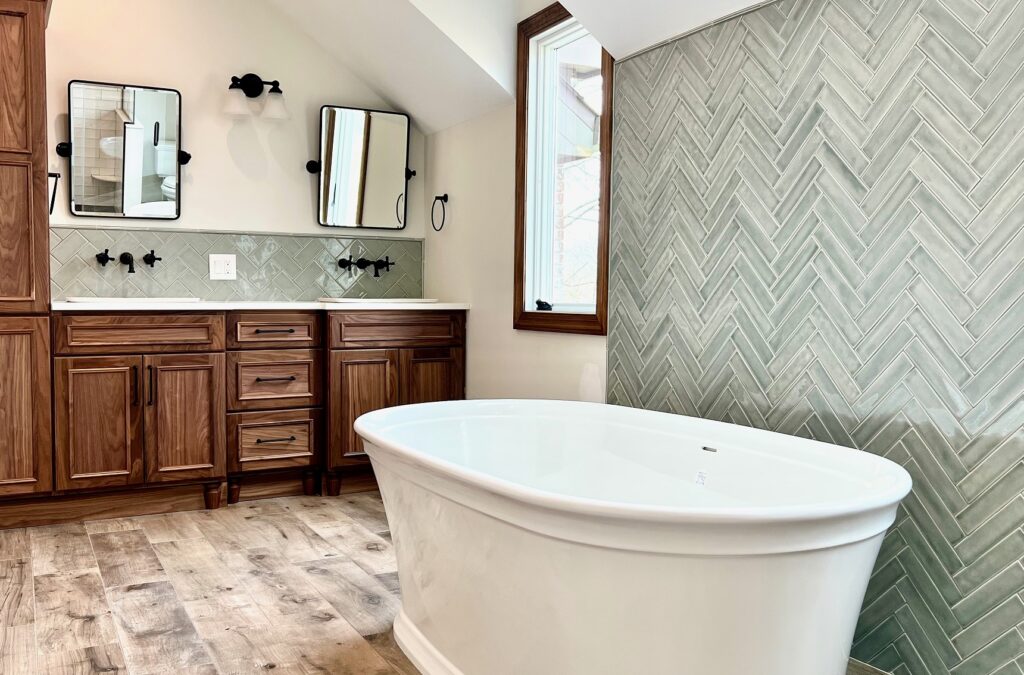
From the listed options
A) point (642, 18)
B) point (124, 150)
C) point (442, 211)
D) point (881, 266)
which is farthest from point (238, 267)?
point (881, 266)

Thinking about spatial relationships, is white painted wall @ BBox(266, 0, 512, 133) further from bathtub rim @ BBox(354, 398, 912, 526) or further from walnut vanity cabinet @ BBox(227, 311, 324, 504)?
bathtub rim @ BBox(354, 398, 912, 526)

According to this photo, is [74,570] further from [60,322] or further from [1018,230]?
[1018,230]

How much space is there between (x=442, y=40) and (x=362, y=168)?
0.95 metres

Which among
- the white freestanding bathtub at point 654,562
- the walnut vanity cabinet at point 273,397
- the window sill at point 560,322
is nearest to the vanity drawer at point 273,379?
the walnut vanity cabinet at point 273,397

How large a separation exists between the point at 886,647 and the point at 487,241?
8.36ft

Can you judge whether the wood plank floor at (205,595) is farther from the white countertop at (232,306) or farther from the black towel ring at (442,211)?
the black towel ring at (442,211)

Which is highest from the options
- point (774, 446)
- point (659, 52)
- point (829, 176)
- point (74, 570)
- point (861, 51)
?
point (659, 52)

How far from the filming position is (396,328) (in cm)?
405

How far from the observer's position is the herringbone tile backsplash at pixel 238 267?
12.8 ft

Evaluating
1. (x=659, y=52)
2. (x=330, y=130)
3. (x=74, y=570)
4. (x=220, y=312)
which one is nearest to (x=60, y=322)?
(x=220, y=312)

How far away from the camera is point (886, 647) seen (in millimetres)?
2123

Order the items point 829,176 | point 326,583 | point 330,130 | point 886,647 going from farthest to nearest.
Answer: point 330,130
point 326,583
point 829,176
point 886,647

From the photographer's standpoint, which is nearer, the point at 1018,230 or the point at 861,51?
the point at 1018,230

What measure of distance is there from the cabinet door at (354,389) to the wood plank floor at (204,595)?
0.37 m
